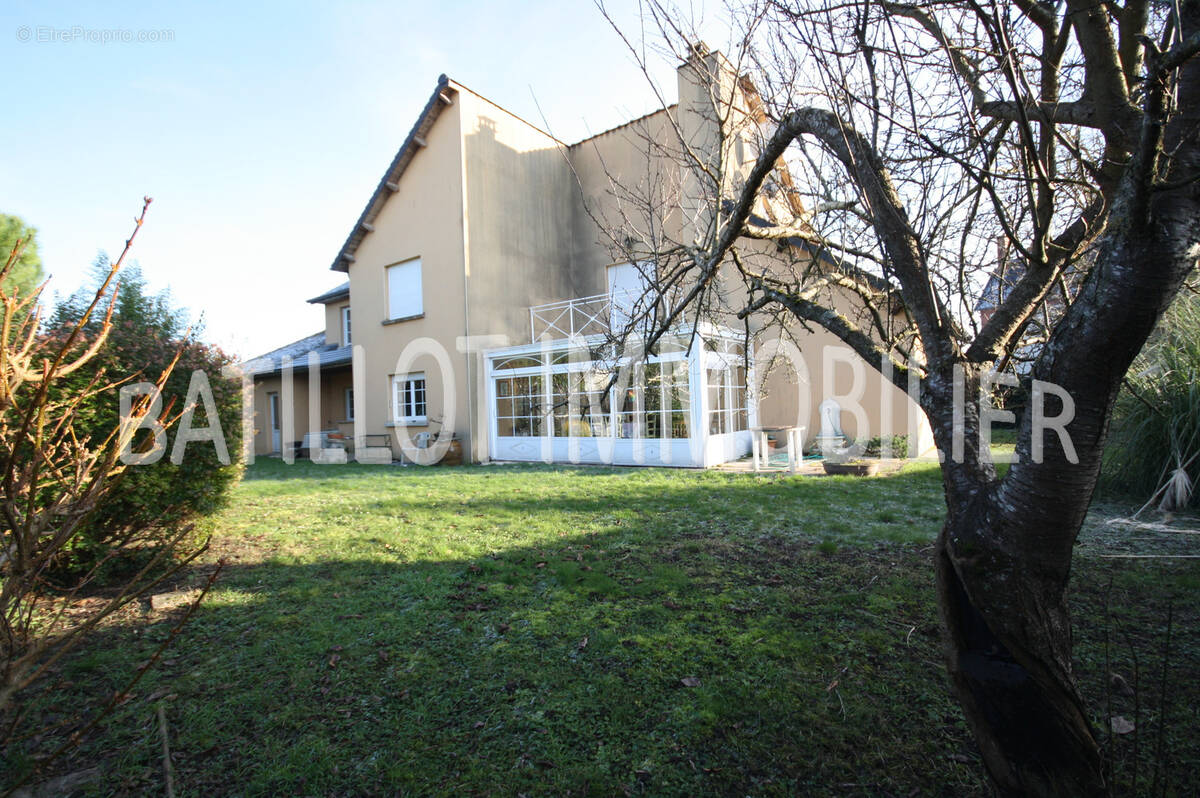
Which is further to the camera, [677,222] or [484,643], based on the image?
[677,222]

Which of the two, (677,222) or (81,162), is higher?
(677,222)

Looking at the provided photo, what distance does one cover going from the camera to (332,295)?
59.8ft

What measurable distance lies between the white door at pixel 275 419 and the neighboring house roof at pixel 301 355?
894 millimetres

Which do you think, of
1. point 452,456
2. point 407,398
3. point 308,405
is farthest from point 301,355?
point 452,456

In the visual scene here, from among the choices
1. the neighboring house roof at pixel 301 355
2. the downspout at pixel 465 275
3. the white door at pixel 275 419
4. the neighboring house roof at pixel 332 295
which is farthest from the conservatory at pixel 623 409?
the white door at pixel 275 419

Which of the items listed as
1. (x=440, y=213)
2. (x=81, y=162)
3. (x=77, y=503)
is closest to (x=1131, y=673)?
(x=77, y=503)

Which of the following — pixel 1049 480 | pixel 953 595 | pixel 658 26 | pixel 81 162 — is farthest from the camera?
pixel 81 162

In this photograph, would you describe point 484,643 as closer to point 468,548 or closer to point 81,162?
point 468,548

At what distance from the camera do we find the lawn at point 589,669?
7.59ft

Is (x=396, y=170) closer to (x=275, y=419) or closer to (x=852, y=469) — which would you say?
(x=275, y=419)

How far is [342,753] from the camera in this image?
2.45 meters

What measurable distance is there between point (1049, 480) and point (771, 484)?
6.47 metres

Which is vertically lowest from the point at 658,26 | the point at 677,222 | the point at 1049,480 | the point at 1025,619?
the point at 1025,619

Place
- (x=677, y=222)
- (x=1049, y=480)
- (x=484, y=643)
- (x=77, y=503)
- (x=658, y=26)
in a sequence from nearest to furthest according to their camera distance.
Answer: (x=77, y=503) < (x=1049, y=480) < (x=658, y=26) < (x=484, y=643) < (x=677, y=222)
